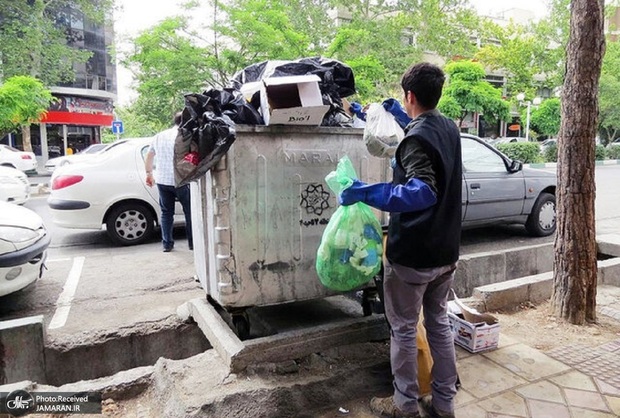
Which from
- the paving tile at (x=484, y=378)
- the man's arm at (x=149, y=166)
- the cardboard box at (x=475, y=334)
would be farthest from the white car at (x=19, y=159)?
the paving tile at (x=484, y=378)

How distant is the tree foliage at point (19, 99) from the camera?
13.1m

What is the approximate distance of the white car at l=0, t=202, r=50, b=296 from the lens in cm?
383

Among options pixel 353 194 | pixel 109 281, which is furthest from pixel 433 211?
pixel 109 281

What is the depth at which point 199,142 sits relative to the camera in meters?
2.59

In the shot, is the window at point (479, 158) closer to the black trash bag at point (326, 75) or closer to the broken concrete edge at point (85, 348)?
the black trash bag at point (326, 75)

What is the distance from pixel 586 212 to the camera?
3.72 metres

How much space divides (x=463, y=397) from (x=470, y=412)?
5.7 inches

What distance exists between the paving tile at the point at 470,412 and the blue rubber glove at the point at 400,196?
48.3 inches

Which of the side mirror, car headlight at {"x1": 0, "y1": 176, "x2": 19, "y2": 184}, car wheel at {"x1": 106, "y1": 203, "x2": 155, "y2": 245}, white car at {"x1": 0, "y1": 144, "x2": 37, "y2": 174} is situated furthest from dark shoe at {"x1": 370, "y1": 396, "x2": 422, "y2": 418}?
white car at {"x1": 0, "y1": 144, "x2": 37, "y2": 174}

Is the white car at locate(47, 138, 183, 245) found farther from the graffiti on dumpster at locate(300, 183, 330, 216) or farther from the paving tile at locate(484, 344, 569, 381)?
the paving tile at locate(484, 344, 569, 381)

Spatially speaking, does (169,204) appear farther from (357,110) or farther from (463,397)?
(463,397)

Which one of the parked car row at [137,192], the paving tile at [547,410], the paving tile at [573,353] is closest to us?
the paving tile at [547,410]

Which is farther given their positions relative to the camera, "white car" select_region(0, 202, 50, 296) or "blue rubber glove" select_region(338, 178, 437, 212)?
"white car" select_region(0, 202, 50, 296)

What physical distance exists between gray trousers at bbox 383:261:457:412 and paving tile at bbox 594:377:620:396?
1095mm
